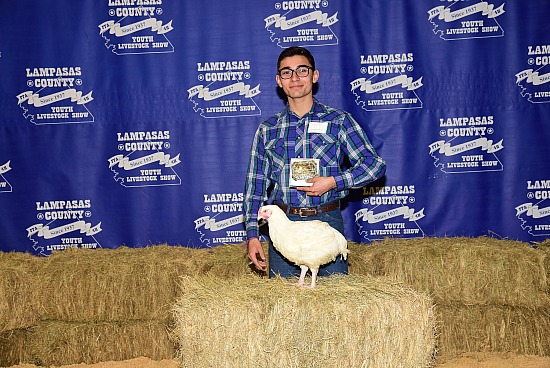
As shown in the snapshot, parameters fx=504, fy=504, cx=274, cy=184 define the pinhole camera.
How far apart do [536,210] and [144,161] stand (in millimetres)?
3978

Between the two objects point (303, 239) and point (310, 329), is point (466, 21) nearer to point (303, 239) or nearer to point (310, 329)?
point (303, 239)

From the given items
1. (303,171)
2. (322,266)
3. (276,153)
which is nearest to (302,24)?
(276,153)

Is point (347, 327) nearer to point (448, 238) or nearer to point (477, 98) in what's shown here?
point (448, 238)

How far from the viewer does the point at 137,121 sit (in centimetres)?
509

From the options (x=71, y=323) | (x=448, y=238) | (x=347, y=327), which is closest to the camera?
(x=347, y=327)

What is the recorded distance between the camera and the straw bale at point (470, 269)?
165 inches

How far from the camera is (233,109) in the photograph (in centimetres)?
507

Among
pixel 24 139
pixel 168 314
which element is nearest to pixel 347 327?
pixel 168 314

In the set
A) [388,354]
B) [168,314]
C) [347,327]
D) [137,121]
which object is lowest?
[168,314]

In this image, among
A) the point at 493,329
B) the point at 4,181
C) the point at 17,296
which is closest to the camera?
the point at 17,296

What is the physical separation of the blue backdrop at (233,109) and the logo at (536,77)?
0.05 feet

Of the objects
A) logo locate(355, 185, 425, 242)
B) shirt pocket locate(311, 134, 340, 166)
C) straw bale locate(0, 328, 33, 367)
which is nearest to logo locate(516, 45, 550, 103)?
logo locate(355, 185, 425, 242)

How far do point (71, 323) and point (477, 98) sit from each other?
172 inches

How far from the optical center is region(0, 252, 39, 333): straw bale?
4.20 m
